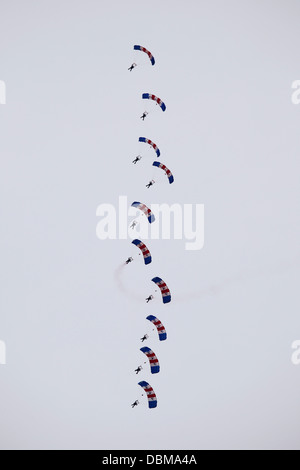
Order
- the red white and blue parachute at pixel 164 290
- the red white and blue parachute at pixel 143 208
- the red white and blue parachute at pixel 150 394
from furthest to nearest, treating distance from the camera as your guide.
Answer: the red white and blue parachute at pixel 150 394 < the red white and blue parachute at pixel 143 208 < the red white and blue parachute at pixel 164 290

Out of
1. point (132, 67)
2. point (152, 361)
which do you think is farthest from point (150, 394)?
point (132, 67)

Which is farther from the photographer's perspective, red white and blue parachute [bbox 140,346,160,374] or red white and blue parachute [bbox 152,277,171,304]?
red white and blue parachute [bbox 140,346,160,374]

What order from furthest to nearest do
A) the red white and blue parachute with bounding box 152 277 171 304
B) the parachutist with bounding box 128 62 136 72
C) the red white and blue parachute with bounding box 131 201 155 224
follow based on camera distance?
1. the parachutist with bounding box 128 62 136 72
2. the red white and blue parachute with bounding box 131 201 155 224
3. the red white and blue parachute with bounding box 152 277 171 304

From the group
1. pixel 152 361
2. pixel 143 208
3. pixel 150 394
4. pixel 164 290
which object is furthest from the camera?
pixel 150 394

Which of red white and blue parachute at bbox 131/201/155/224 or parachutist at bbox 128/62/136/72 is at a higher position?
parachutist at bbox 128/62/136/72

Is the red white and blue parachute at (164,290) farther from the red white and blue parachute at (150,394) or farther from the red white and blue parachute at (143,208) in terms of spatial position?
the red white and blue parachute at (150,394)

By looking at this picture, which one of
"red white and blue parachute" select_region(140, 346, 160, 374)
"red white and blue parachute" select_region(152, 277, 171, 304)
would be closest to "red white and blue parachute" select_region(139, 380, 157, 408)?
"red white and blue parachute" select_region(140, 346, 160, 374)

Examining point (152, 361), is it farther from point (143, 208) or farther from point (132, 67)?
point (132, 67)

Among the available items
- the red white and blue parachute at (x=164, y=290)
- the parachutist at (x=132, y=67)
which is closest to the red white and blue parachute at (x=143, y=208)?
the red white and blue parachute at (x=164, y=290)

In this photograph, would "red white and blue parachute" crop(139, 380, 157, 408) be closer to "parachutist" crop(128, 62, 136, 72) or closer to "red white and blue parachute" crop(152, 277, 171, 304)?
"red white and blue parachute" crop(152, 277, 171, 304)

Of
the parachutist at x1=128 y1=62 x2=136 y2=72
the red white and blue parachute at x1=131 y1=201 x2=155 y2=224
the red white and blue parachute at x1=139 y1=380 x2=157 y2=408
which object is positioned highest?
the parachutist at x1=128 y1=62 x2=136 y2=72

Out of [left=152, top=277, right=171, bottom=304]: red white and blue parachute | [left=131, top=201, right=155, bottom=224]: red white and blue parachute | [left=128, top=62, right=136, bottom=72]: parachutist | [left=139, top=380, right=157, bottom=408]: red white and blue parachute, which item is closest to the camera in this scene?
[left=152, top=277, right=171, bottom=304]: red white and blue parachute
